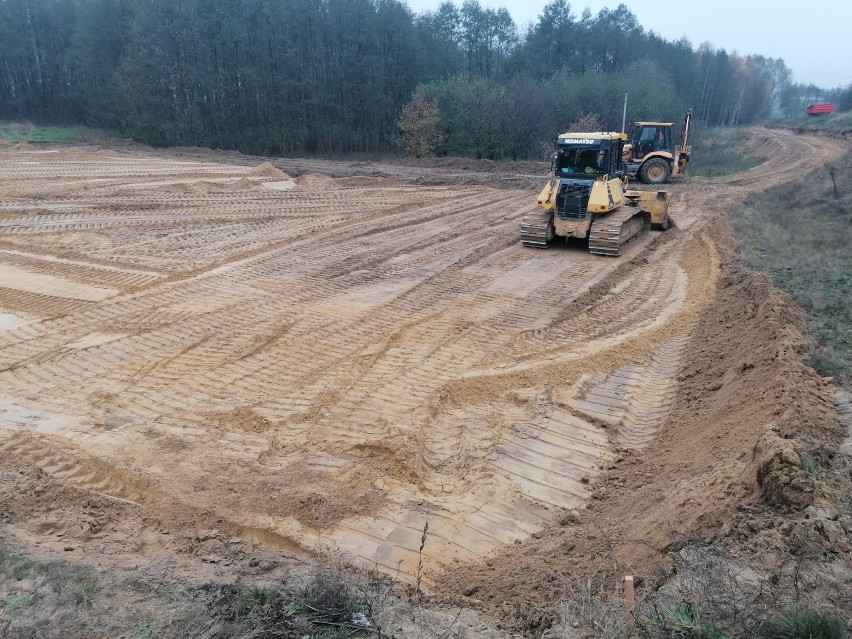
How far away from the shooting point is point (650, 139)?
22.6 meters

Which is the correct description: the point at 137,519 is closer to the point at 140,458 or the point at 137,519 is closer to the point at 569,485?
the point at 140,458

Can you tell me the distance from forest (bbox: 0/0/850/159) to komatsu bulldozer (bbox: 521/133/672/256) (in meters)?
20.3

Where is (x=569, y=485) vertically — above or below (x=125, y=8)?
below

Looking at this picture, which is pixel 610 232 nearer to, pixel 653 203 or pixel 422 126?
pixel 653 203

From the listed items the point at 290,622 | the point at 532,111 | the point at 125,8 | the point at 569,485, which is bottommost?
the point at 569,485

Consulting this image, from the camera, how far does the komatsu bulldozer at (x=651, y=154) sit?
2245 centimetres

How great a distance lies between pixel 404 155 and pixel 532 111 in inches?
297

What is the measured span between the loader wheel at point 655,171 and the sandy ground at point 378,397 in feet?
33.2

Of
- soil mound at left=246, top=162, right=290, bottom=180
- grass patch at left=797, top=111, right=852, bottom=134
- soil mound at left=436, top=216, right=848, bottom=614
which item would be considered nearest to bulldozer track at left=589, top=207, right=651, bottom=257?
soil mound at left=436, top=216, right=848, bottom=614

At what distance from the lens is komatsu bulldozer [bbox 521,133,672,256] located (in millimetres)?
12500

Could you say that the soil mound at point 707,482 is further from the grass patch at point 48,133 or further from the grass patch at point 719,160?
the grass patch at point 48,133

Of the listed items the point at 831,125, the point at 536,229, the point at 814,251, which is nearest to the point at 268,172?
the point at 536,229

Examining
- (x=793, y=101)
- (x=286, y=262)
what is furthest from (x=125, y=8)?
(x=793, y=101)

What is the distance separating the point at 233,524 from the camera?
4.75 meters
